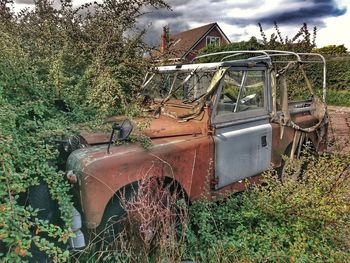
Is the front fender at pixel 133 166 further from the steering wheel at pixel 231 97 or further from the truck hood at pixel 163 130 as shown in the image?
the steering wheel at pixel 231 97

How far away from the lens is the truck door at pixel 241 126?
368 cm

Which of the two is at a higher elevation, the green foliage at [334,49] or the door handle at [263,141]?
the green foliage at [334,49]

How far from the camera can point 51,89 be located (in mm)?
4043

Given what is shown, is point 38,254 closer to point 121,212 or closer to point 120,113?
point 121,212

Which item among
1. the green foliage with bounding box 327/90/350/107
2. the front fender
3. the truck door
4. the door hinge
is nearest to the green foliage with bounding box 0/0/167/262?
the front fender

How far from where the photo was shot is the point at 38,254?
114 inches

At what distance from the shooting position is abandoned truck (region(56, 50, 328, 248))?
110 inches

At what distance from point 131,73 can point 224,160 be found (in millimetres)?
2251

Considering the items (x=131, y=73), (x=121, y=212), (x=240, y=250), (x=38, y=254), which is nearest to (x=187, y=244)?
(x=240, y=250)

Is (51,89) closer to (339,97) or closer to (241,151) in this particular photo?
(241,151)

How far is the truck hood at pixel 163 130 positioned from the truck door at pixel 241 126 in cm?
24

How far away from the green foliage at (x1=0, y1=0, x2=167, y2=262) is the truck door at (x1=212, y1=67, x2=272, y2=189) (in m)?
1.09

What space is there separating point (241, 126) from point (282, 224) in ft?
4.18

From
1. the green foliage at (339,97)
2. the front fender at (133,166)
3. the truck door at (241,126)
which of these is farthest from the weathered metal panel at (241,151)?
the green foliage at (339,97)
